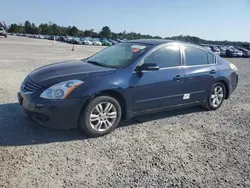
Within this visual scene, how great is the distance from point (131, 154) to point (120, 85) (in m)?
1.20

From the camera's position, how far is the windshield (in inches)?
186

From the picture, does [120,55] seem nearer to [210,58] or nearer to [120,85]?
[120,85]

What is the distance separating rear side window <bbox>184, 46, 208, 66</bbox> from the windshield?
1.01m

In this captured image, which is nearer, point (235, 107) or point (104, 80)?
point (104, 80)

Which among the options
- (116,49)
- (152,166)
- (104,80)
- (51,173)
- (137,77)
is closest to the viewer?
(51,173)

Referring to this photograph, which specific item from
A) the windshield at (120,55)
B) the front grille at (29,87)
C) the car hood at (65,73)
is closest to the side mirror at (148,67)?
the windshield at (120,55)

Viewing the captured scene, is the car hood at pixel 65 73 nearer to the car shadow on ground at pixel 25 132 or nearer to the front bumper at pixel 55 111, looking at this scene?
the front bumper at pixel 55 111

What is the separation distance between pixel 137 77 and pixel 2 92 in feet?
12.8

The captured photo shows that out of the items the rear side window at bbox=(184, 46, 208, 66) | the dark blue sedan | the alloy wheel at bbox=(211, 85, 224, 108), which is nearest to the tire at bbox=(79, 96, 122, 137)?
the dark blue sedan

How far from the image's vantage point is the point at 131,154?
373cm

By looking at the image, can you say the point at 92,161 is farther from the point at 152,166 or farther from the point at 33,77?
the point at 33,77

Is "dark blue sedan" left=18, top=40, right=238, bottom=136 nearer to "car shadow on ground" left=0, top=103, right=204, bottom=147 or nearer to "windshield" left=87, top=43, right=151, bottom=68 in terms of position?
"windshield" left=87, top=43, right=151, bottom=68

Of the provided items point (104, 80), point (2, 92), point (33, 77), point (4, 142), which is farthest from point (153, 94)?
point (2, 92)

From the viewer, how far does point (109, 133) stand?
4.42m
